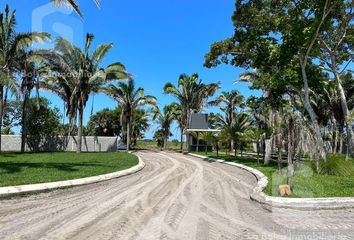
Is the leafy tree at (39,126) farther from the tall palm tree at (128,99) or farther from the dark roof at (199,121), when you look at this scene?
the dark roof at (199,121)

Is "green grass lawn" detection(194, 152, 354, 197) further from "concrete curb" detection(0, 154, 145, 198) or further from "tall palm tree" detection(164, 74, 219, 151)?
"tall palm tree" detection(164, 74, 219, 151)

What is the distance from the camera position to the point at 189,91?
4553 centimetres

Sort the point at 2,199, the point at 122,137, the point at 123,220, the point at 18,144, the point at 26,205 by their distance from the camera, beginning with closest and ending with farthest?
the point at 123,220, the point at 26,205, the point at 2,199, the point at 18,144, the point at 122,137

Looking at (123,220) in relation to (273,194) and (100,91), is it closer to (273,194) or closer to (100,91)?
(273,194)

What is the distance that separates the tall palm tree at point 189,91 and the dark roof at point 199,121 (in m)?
0.66

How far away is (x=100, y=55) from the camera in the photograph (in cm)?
3416

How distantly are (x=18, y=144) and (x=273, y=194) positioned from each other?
99.7 ft

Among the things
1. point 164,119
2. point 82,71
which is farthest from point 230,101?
point 82,71

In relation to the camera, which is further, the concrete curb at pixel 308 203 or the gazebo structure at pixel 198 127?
the gazebo structure at pixel 198 127

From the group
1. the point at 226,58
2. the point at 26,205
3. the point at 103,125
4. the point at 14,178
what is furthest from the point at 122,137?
the point at 26,205

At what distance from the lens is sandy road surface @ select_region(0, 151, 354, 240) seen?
686cm

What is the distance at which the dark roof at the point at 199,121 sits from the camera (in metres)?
45.9

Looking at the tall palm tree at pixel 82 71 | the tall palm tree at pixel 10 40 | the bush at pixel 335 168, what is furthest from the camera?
the tall palm tree at pixel 82 71

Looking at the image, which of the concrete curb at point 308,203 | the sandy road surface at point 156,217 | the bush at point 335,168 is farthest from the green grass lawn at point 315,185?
the sandy road surface at point 156,217
